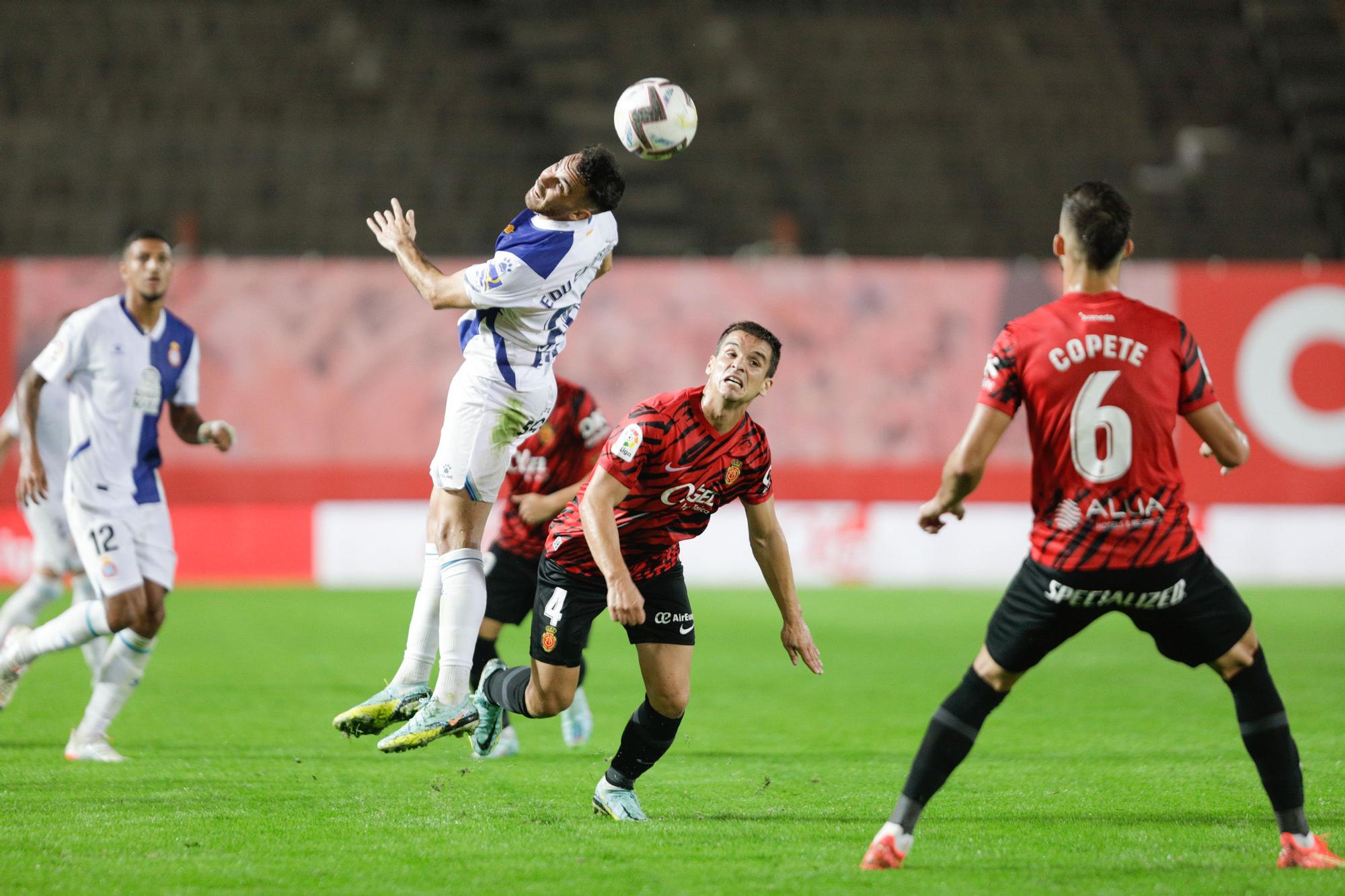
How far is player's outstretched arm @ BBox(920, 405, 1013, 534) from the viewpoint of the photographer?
4762mm

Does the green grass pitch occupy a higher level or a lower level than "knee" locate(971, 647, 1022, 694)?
lower

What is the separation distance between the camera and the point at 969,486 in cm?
482

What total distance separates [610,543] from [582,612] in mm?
730

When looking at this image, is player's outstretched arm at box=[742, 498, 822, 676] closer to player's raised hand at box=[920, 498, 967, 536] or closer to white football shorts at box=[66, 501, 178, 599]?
player's raised hand at box=[920, 498, 967, 536]

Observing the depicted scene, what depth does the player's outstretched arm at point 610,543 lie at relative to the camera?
17.6ft

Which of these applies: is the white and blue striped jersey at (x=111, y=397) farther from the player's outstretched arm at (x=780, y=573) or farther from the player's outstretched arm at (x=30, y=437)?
the player's outstretched arm at (x=780, y=573)

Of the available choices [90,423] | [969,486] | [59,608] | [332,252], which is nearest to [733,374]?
[969,486]

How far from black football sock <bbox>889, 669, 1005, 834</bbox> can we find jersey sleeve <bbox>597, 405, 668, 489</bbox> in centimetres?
144

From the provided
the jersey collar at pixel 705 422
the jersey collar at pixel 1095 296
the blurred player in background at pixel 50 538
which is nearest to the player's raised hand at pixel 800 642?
the jersey collar at pixel 705 422

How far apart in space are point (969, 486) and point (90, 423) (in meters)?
4.60

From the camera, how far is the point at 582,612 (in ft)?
20.2

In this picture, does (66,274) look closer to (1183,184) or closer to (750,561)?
(750,561)

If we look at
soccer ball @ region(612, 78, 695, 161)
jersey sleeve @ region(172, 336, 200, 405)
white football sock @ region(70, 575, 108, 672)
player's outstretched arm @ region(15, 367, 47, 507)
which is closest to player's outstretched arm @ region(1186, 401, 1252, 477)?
soccer ball @ region(612, 78, 695, 161)

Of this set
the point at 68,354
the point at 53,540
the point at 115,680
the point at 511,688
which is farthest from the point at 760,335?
the point at 53,540
